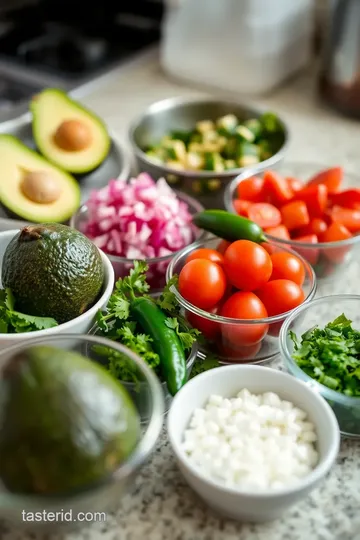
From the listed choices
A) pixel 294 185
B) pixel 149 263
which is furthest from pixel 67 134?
pixel 294 185

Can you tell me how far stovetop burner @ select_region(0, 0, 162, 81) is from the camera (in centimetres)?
182

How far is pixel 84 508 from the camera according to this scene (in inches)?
28.3

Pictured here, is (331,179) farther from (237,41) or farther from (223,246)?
(237,41)

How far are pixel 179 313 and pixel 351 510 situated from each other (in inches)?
13.8

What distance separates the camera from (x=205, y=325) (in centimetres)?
98

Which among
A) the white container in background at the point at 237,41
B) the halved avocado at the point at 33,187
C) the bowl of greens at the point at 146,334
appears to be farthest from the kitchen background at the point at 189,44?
the bowl of greens at the point at 146,334

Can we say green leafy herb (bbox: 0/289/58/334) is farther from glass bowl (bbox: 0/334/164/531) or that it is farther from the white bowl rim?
the white bowl rim

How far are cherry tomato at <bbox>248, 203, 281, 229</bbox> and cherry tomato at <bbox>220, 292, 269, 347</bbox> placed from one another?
20cm

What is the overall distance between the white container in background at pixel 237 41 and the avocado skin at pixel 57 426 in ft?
3.87

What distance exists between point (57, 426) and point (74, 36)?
1.49 meters

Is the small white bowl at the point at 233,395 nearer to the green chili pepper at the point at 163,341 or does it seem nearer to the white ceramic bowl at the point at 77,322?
the green chili pepper at the point at 163,341

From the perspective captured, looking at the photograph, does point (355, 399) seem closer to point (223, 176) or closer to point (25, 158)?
point (223, 176)

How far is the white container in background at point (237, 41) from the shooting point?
1681 millimetres

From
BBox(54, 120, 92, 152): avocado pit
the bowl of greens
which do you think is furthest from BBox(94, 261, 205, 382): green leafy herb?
BBox(54, 120, 92, 152): avocado pit
